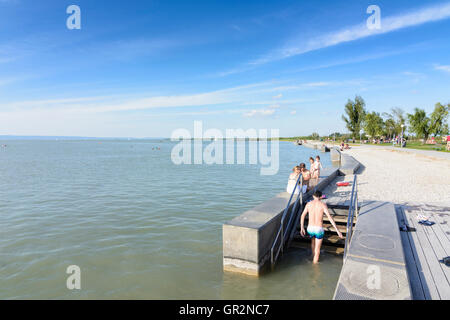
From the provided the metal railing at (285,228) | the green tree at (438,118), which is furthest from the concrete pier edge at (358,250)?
the green tree at (438,118)

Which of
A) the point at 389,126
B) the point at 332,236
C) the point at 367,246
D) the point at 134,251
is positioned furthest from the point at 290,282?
the point at 389,126

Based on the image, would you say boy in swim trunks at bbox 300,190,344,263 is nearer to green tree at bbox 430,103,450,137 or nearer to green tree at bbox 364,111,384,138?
green tree at bbox 430,103,450,137

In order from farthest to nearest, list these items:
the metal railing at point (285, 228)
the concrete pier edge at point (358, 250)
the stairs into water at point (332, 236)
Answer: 1. the stairs into water at point (332, 236)
2. the metal railing at point (285, 228)
3. the concrete pier edge at point (358, 250)

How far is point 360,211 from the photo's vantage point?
814 centimetres

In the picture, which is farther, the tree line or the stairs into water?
the tree line

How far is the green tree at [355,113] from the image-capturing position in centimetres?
8292

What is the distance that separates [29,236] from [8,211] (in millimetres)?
4573

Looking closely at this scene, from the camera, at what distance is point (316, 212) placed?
671 centimetres

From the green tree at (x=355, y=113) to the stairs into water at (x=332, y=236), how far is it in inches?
3335

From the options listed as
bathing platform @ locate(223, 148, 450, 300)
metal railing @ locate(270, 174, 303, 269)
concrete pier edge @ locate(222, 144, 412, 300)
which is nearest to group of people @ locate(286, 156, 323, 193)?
metal railing @ locate(270, 174, 303, 269)

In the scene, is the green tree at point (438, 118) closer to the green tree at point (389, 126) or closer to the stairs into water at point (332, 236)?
the green tree at point (389, 126)

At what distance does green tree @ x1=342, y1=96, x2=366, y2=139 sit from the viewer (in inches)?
3265

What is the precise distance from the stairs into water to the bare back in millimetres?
1442
